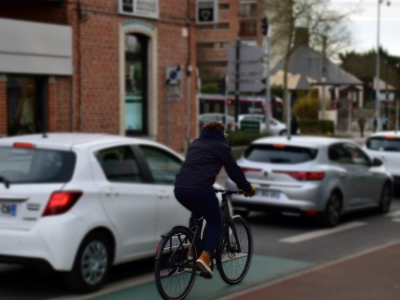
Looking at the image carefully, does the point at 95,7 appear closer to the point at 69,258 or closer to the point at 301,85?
the point at 69,258

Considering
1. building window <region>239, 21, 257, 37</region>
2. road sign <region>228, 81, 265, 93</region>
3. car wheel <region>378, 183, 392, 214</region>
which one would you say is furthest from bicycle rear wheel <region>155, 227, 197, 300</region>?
building window <region>239, 21, 257, 37</region>

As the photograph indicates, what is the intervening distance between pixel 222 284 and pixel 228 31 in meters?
104

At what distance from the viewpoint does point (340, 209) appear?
563 inches

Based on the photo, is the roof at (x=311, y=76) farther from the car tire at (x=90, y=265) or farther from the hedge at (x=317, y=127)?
the car tire at (x=90, y=265)

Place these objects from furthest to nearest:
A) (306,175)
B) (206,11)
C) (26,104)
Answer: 1. (206,11)
2. (26,104)
3. (306,175)

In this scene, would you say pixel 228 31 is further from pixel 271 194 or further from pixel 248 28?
pixel 271 194

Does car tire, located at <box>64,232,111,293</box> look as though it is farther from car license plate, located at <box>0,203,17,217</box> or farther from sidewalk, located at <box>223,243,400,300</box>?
sidewalk, located at <box>223,243,400,300</box>

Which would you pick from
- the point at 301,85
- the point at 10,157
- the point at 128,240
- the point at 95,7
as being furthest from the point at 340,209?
the point at 301,85

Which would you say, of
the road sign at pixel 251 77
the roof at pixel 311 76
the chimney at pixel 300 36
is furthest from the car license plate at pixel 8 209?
the roof at pixel 311 76

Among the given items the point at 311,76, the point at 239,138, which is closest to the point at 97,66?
the point at 239,138

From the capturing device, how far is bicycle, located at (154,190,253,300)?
24.5 ft

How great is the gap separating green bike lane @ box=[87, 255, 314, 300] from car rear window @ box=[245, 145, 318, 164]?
358 cm

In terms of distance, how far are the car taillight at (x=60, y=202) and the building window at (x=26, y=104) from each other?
14828 millimetres

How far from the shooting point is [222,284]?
880 centimetres
